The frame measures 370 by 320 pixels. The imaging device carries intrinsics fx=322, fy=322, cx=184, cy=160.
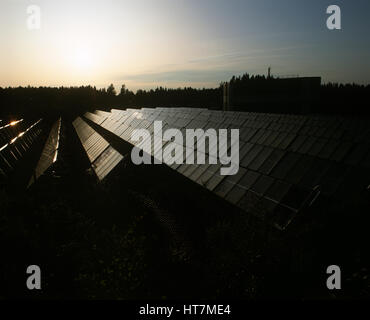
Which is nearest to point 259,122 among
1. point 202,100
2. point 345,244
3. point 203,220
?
point 203,220

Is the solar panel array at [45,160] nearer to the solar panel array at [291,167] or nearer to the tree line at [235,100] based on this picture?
the solar panel array at [291,167]

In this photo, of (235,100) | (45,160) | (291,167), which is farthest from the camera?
(235,100)

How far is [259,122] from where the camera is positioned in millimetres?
22391

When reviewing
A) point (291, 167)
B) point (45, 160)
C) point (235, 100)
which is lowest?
point (45, 160)

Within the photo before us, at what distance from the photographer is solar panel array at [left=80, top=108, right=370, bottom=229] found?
496 inches

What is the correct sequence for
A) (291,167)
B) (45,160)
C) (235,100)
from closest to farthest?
(291,167), (45,160), (235,100)

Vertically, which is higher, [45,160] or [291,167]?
[291,167]

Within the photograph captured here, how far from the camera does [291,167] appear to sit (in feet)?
48.8

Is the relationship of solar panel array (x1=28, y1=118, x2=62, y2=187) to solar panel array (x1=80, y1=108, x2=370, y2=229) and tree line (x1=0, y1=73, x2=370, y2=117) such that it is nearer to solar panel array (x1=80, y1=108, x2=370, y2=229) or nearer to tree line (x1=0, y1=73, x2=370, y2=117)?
solar panel array (x1=80, y1=108, x2=370, y2=229)

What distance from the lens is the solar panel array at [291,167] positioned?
12586mm

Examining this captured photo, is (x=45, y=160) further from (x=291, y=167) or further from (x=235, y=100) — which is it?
(x=235, y=100)

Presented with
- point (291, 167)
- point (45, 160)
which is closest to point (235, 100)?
point (45, 160)

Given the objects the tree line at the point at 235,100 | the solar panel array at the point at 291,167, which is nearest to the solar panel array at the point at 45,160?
the solar panel array at the point at 291,167
